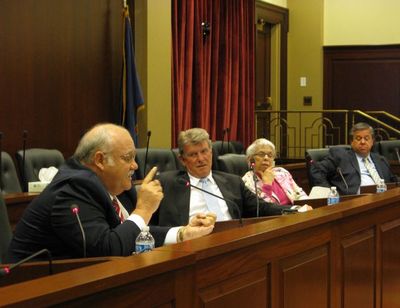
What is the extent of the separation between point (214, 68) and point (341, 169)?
339 cm

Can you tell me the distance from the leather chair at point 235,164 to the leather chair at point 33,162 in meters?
1.19

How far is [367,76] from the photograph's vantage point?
12.2 metres

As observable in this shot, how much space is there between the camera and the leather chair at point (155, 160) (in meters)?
5.77

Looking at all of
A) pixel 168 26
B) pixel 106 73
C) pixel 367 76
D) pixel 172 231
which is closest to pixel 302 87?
pixel 367 76

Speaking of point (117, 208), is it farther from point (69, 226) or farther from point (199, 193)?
point (199, 193)

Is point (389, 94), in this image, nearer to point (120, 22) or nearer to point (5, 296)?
point (120, 22)

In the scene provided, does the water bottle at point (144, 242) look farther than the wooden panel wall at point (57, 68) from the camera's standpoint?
No

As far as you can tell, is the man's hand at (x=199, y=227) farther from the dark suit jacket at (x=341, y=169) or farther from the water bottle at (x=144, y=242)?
the dark suit jacket at (x=341, y=169)

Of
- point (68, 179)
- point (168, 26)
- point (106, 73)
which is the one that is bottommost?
point (68, 179)

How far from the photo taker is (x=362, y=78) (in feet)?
40.0

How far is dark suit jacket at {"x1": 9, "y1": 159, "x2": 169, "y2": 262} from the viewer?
2.52 meters

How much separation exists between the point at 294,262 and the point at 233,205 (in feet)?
3.87

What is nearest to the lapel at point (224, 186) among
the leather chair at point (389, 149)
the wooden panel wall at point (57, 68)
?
the wooden panel wall at point (57, 68)

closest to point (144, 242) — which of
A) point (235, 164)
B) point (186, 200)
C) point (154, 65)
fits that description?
point (186, 200)
